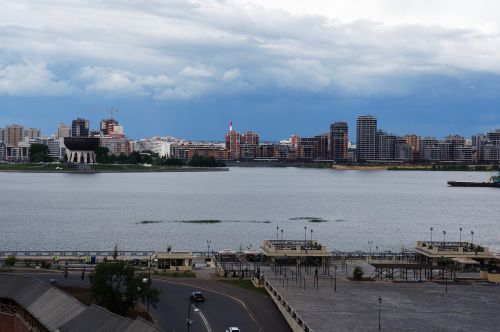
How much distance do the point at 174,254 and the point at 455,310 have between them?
1248 centimetres

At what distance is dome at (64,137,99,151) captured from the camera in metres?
187

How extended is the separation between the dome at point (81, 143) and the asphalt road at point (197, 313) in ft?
537

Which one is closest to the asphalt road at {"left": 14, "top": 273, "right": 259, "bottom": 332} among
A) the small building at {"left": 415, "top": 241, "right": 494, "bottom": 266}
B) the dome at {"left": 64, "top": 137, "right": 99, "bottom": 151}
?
the small building at {"left": 415, "top": 241, "right": 494, "bottom": 266}

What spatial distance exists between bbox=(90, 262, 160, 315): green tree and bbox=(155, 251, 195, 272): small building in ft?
29.8

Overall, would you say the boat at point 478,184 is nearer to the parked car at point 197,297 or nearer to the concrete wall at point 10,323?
the parked car at point 197,297

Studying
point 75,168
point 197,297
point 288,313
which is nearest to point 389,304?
point 288,313

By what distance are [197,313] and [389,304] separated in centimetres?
583

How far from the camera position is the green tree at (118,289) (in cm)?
2033

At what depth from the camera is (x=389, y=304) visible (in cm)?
2333

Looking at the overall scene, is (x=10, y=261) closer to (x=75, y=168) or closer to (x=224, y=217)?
(x=224, y=217)

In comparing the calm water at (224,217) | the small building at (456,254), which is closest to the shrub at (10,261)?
the calm water at (224,217)

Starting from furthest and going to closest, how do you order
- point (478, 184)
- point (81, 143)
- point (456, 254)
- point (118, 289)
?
point (81, 143)
point (478, 184)
point (456, 254)
point (118, 289)

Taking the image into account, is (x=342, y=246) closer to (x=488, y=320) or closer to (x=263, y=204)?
(x=488, y=320)

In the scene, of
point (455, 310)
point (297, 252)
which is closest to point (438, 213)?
point (297, 252)
